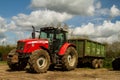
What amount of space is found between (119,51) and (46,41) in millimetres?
18368

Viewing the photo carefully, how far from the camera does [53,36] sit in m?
18.5

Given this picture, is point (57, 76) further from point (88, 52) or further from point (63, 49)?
point (88, 52)

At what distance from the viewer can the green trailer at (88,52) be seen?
803 inches

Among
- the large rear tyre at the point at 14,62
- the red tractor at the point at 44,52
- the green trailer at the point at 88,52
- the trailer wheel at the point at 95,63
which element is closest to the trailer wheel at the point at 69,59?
the red tractor at the point at 44,52

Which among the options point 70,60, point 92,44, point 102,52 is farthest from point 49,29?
point 102,52

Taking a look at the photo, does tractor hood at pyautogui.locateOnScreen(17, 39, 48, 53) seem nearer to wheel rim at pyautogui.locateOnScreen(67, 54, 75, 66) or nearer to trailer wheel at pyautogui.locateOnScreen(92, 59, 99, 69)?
wheel rim at pyautogui.locateOnScreen(67, 54, 75, 66)

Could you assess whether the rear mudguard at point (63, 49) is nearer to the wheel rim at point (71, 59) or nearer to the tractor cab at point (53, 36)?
the tractor cab at point (53, 36)

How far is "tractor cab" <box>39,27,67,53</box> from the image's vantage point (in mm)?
18281

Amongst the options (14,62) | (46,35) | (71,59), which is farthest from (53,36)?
(14,62)

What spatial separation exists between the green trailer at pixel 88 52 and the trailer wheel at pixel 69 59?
131cm

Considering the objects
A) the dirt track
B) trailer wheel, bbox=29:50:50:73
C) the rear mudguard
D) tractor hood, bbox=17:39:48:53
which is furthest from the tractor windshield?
the dirt track

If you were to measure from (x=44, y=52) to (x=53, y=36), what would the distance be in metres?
1.95

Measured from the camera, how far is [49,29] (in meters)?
18.6

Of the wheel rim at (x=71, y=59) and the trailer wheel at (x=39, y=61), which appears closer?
the trailer wheel at (x=39, y=61)
